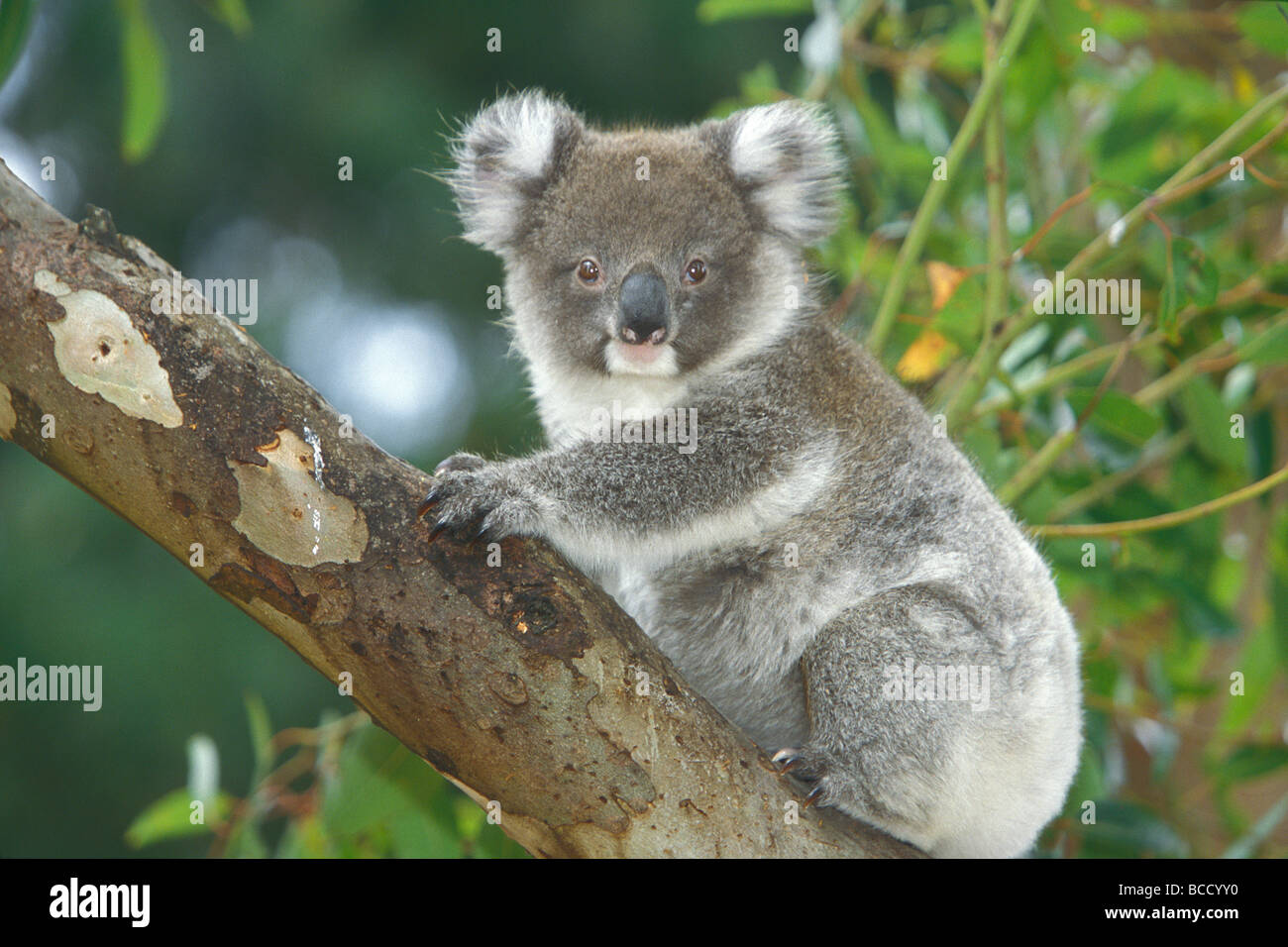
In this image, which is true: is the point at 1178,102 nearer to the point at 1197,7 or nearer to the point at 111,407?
the point at 1197,7

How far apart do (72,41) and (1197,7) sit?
5.94 metres

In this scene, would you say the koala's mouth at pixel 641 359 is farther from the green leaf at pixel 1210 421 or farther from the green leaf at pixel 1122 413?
the green leaf at pixel 1210 421

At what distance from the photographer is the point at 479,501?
6.56ft

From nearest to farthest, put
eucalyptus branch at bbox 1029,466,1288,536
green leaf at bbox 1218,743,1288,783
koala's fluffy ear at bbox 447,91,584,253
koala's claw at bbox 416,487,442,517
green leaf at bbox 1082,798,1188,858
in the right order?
1. koala's claw at bbox 416,487,442,517
2. eucalyptus branch at bbox 1029,466,1288,536
3. koala's fluffy ear at bbox 447,91,584,253
4. green leaf at bbox 1082,798,1188,858
5. green leaf at bbox 1218,743,1288,783

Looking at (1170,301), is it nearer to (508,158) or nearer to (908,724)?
(908,724)

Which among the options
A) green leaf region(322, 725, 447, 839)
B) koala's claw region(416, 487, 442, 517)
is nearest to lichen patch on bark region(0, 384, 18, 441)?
koala's claw region(416, 487, 442, 517)

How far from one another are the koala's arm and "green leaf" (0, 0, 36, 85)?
1223mm

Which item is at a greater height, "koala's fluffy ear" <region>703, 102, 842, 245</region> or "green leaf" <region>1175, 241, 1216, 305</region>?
"koala's fluffy ear" <region>703, 102, 842, 245</region>

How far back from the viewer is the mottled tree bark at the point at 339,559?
1.81 meters

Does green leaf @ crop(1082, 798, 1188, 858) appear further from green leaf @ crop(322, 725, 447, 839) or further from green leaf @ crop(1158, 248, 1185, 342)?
green leaf @ crop(322, 725, 447, 839)

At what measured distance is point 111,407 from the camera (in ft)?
5.89

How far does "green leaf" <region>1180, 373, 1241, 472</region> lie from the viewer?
312 centimetres

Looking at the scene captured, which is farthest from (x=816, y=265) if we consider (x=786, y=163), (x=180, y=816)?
(x=180, y=816)
